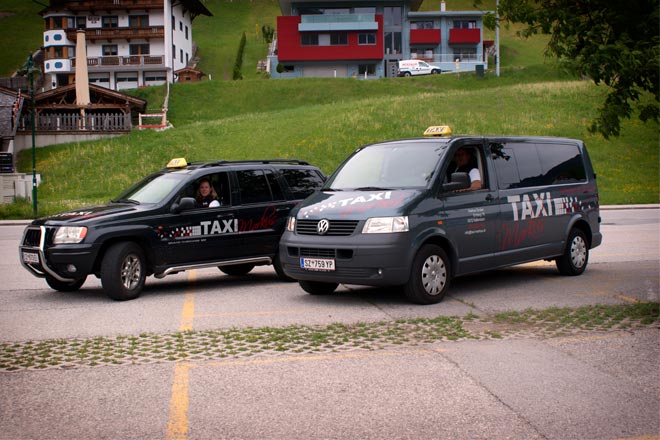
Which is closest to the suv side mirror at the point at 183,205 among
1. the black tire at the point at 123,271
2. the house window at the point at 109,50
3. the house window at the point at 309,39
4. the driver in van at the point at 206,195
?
the driver in van at the point at 206,195

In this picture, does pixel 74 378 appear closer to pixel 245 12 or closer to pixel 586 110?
pixel 586 110

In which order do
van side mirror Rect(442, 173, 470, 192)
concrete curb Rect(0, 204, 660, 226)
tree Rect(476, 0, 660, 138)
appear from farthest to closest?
concrete curb Rect(0, 204, 660, 226) → van side mirror Rect(442, 173, 470, 192) → tree Rect(476, 0, 660, 138)

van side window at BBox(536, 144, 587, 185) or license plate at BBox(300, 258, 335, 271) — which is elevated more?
van side window at BBox(536, 144, 587, 185)

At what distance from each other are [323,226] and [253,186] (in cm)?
285

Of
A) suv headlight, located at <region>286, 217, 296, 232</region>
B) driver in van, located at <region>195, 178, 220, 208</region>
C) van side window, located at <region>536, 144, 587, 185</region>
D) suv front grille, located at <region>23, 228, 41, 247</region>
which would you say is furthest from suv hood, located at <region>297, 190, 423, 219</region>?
suv front grille, located at <region>23, 228, 41, 247</region>

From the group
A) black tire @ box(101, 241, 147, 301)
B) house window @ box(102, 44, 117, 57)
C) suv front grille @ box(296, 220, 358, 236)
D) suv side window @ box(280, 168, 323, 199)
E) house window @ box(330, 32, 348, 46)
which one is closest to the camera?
suv front grille @ box(296, 220, 358, 236)

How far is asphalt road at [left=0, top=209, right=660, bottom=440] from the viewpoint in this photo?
4.96 meters

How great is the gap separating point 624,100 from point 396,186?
3.28 m

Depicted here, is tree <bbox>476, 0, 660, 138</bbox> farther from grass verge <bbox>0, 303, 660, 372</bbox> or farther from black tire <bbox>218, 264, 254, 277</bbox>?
black tire <bbox>218, 264, 254, 277</bbox>

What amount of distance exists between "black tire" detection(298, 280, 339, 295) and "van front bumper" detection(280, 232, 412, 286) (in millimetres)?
812

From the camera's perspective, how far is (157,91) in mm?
65688

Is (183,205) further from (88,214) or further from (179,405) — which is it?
(179,405)

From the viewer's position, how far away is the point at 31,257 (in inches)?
419

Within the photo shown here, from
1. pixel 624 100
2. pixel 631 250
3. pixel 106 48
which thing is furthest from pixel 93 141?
pixel 624 100
